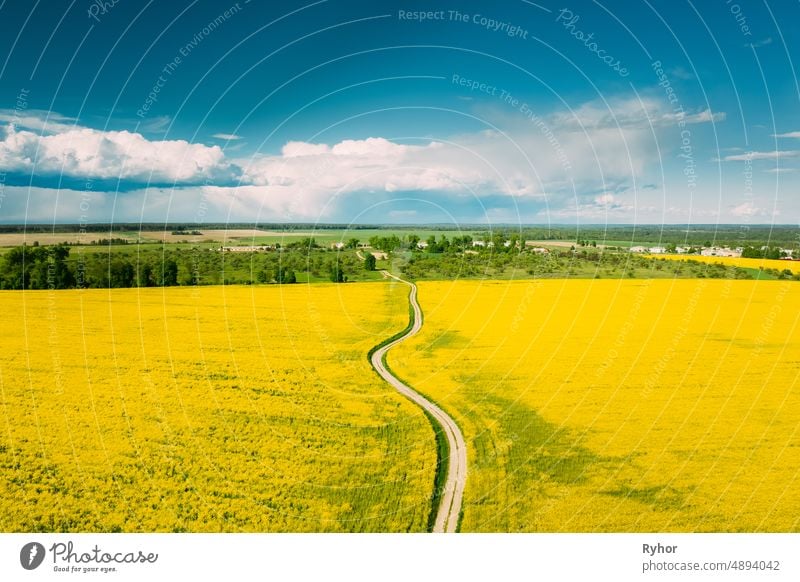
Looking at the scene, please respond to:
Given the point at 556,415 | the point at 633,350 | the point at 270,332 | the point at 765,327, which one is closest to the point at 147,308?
the point at 270,332

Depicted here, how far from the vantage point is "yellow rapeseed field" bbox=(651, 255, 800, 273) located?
5900 centimetres

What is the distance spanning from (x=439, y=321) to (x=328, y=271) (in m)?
21.7

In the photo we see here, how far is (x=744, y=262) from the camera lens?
6084 cm

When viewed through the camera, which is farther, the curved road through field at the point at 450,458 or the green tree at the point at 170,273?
the green tree at the point at 170,273

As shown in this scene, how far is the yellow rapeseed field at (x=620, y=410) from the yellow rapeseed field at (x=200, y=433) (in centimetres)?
282

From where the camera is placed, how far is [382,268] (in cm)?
5875

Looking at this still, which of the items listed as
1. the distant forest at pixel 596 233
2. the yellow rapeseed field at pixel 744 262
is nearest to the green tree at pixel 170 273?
the distant forest at pixel 596 233

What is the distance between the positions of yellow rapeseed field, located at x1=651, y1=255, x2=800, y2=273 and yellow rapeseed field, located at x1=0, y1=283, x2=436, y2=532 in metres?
50.3

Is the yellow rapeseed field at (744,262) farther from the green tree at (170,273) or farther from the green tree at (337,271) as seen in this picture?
the green tree at (170,273)

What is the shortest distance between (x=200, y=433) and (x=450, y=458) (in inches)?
336

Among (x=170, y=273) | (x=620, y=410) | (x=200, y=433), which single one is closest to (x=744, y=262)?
(x=620, y=410)

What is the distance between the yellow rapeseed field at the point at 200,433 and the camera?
13.6 meters

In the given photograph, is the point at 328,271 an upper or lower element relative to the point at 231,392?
upper

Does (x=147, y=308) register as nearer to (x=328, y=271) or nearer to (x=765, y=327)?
(x=328, y=271)
